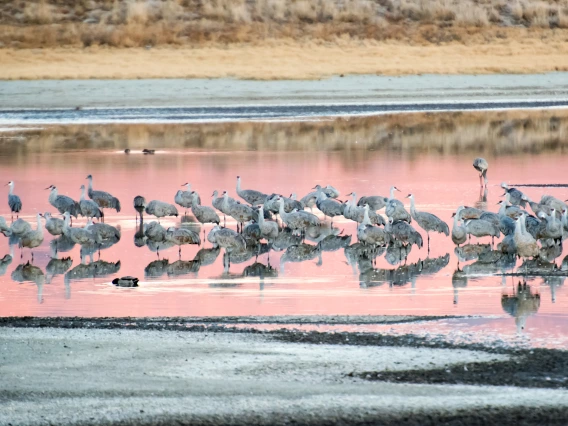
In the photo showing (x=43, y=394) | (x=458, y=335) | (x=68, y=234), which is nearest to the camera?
(x=43, y=394)

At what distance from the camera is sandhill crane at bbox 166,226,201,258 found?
648 inches

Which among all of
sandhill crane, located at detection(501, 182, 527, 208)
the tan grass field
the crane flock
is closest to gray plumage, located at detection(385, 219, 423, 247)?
the crane flock

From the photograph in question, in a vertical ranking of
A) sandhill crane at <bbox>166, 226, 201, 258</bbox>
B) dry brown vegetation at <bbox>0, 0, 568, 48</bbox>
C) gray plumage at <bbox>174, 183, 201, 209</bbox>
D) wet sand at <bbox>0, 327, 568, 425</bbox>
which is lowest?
wet sand at <bbox>0, 327, 568, 425</bbox>

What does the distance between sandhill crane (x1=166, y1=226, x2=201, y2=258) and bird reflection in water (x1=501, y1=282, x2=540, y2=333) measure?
15.4ft

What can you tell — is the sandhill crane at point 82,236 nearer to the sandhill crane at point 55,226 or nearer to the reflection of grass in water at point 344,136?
the sandhill crane at point 55,226

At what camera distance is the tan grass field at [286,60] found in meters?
48.4

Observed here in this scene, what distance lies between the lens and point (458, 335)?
1092 cm

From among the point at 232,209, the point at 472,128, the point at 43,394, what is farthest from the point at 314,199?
the point at 472,128

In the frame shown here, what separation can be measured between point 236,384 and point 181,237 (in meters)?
7.27

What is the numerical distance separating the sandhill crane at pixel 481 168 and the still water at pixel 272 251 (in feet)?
0.68

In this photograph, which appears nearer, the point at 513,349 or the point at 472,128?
the point at 513,349

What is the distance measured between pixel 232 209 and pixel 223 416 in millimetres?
9401

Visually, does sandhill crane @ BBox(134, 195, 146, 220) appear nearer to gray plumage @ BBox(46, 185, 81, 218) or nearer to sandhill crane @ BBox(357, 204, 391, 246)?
gray plumage @ BBox(46, 185, 81, 218)

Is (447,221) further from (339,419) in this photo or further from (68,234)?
(339,419)
